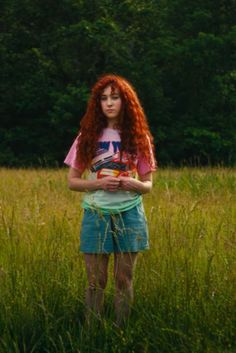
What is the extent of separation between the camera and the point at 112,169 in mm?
3539

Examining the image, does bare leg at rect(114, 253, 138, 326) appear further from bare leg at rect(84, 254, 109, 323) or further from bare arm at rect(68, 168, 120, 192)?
bare arm at rect(68, 168, 120, 192)

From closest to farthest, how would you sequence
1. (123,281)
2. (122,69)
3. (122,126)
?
1. (123,281)
2. (122,126)
3. (122,69)

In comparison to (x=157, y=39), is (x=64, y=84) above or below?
below

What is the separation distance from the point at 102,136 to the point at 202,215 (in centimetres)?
282

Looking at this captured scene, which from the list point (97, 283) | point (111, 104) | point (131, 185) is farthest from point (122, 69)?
point (97, 283)

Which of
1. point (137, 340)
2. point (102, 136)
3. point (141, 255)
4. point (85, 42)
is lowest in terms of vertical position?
point (137, 340)

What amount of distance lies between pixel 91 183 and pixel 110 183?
126mm

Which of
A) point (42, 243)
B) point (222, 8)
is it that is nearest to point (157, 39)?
point (222, 8)

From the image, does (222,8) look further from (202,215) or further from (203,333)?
(203,333)

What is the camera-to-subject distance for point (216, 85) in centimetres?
2612

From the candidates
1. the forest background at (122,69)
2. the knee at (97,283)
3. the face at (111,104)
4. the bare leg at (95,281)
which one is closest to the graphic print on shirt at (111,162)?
the face at (111,104)

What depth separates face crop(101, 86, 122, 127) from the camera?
11.9 ft

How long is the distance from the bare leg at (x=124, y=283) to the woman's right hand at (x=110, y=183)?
0.33m

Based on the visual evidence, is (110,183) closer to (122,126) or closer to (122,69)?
(122,126)
